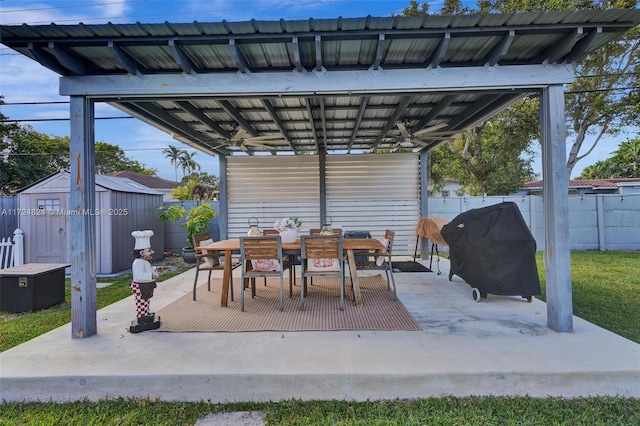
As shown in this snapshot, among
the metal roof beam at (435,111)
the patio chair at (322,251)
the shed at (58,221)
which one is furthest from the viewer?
the shed at (58,221)

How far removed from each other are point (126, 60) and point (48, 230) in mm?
5504

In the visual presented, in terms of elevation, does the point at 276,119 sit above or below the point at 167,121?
above

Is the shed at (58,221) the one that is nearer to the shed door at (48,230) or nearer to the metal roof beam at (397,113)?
the shed door at (48,230)

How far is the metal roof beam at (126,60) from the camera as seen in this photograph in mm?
2653

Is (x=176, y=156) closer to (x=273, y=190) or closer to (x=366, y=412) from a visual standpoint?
(x=273, y=190)

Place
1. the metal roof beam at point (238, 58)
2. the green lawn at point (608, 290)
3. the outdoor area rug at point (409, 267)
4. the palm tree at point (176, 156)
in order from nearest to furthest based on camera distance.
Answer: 1. the metal roof beam at point (238, 58)
2. the green lawn at point (608, 290)
3. the outdoor area rug at point (409, 267)
4. the palm tree at point (176, 156)

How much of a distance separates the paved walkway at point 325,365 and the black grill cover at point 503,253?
75 cm

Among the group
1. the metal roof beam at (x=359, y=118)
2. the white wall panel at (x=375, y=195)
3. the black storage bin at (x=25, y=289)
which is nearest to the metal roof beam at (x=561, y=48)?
the metal roof beam at (x=359, y=118)

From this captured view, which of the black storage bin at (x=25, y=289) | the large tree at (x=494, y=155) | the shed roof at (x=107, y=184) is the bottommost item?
the black storage bin at (x=25, y=289)

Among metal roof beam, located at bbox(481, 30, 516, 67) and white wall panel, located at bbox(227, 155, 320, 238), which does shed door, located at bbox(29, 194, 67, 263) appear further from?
metal roof beam, located at bbox(481, 30, 516, 67)

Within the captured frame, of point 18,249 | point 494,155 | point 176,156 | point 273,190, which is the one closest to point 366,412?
point 273,190

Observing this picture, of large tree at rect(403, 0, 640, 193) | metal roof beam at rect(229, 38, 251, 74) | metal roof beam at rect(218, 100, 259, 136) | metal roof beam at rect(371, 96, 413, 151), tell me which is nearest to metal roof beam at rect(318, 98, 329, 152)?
metal roof beam at rect(371, 96, 413, 151)

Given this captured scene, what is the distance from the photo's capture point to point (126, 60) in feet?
9.32

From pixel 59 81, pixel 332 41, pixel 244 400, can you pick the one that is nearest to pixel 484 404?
pixel 244 400
